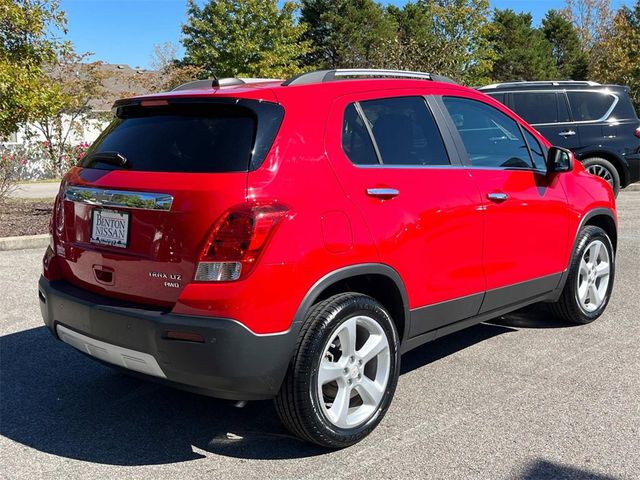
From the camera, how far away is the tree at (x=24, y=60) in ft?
35.4

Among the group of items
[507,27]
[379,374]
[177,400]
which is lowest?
[177,400]

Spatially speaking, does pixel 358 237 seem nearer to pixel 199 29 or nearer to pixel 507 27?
pixel 199 29

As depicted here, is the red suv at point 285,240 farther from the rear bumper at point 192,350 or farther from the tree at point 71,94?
the tree at point 71,94

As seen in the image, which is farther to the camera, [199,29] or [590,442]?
[199,29]

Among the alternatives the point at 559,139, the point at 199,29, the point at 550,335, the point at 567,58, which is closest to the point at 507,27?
the point at 567,58

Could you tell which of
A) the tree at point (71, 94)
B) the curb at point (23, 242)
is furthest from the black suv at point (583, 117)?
the tree at point (71, 94)

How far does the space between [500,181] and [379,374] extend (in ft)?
5.11

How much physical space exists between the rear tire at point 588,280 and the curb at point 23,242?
6737 mm

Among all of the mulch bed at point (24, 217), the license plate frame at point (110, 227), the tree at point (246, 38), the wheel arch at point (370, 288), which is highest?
the tree at point (246, 38)

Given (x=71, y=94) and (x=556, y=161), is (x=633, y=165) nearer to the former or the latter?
(x=556, y=161)

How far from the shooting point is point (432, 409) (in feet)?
12.6

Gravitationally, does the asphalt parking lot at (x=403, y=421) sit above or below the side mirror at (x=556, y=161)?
below

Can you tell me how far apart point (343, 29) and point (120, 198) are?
115ft

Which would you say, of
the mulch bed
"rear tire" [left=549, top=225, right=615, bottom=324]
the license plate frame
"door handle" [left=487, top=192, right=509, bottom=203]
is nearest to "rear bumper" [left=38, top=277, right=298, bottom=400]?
the license plate frame
